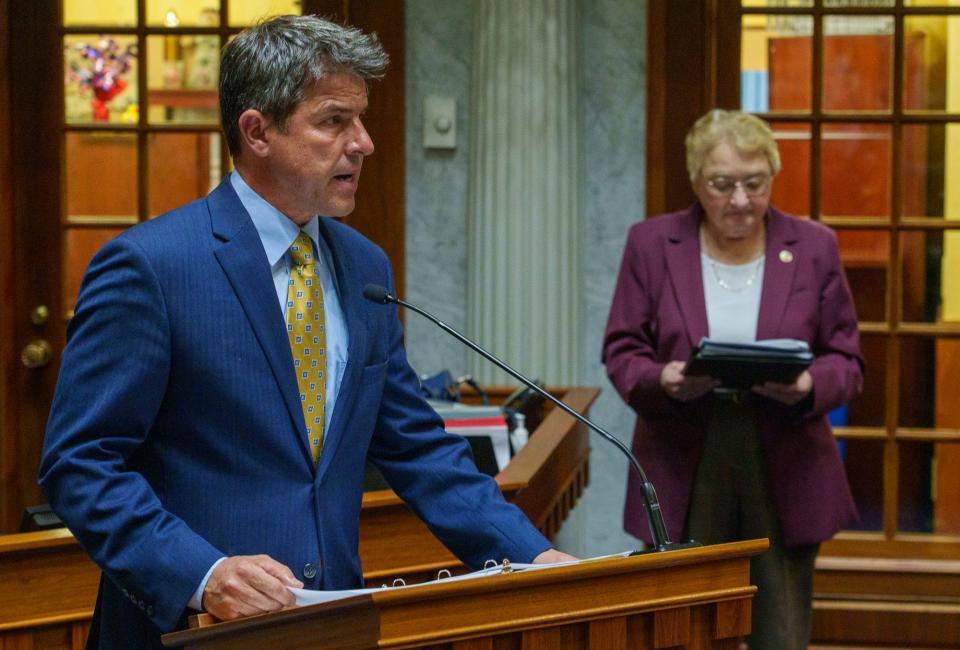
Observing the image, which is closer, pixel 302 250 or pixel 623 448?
pixel 623 448

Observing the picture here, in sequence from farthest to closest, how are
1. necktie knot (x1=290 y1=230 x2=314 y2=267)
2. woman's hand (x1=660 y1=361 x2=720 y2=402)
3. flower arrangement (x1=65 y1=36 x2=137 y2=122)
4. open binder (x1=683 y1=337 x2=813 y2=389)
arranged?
1. flower arrangement (x1=65 y1=36 x2=137 y2=122)
2. woman's hand (x1=660 y1=361 x2=720 y2=402)
3. open binder (x1=683 y1=337 x2=813 y2=389)
4. necktie knot (x1=290 y1=230 x2=314 y2=267)

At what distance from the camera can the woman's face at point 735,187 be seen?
3061mm

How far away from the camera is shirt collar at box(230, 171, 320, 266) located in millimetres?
1707

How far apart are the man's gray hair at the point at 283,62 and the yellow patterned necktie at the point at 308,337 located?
183 mm

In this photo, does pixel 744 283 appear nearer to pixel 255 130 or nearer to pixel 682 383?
pixel 682 383

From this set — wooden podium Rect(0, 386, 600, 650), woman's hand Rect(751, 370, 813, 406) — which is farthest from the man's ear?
woman's hand Rect(751, 370, 813, 406)

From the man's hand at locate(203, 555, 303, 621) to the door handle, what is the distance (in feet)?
10.1

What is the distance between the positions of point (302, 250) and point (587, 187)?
2686 mm

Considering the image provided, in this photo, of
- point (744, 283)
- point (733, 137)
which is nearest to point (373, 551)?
point (744, 283)

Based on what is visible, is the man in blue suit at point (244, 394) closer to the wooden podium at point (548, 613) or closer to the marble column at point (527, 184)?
the wooden podium at point (548, 613)

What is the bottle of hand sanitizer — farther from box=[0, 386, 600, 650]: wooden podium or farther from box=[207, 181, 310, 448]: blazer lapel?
box=[207, 181, 310, 448]: blazer lapel

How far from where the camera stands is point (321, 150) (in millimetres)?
1681

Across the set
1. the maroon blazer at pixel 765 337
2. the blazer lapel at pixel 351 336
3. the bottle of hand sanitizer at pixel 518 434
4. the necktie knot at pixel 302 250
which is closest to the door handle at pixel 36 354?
the bottle of hand sanitizer at pixel 518 434

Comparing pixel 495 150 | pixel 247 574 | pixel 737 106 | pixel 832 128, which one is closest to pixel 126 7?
pixel 495 150
